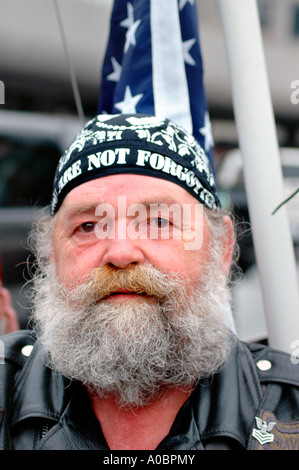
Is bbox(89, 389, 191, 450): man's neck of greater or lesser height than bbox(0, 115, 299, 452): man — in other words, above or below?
below

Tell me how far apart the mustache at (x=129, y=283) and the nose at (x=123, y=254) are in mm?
19

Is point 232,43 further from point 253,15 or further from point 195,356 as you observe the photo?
point 195,356

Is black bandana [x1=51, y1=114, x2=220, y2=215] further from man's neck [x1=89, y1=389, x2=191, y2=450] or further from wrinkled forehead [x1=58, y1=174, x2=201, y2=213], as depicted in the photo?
man's neck [x1=89, y1=389, x2=191, y2=450]

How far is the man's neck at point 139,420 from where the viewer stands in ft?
5.75

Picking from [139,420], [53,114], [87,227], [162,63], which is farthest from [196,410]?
[53,114]

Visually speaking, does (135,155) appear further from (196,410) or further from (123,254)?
(196,410)

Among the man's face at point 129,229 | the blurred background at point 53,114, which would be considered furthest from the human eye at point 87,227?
the blurred background at point 53,114

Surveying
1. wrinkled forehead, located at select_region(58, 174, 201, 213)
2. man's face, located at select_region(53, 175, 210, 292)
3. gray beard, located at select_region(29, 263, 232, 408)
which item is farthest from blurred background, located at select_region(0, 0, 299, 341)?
wrinkled forehead, located at select_region(58, 174, 201, 213)

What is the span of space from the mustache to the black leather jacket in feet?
1.16

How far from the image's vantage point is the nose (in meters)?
1.70

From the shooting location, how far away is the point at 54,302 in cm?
197

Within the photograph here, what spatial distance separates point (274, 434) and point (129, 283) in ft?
2.12

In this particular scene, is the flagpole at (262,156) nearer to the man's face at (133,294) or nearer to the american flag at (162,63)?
the man's face at (133,294)

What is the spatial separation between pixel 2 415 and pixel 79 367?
0.95ft
